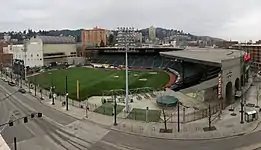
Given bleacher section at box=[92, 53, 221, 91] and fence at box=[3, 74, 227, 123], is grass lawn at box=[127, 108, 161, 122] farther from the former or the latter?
bleacher section at box=[92, 53, 221, 91]

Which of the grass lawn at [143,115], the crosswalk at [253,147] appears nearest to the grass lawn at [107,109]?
the grass lawn at [143,115]

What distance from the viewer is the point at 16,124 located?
43.2 m

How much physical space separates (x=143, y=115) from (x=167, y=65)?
243ft

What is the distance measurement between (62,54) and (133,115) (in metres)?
111

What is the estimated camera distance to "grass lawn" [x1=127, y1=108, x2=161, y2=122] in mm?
44125

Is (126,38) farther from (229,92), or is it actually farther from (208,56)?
(208,56)

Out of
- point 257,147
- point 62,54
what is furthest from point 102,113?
point 62,54

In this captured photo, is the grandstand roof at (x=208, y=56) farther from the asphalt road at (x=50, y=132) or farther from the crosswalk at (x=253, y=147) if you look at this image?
the asphalt road at (x=50, y=132)

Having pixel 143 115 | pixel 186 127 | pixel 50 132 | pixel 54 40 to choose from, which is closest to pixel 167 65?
pixel 54 40

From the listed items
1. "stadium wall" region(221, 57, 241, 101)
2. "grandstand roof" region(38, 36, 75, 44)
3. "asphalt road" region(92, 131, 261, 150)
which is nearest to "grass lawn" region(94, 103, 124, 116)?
"asphalt road" region(92, 131, 261, 150)

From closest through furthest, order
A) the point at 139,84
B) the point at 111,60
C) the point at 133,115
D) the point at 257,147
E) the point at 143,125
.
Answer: the point at 257,147, the point at 143,125, the point at 133,115, the point at 139,84, the point at 111,60

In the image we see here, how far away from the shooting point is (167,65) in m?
118

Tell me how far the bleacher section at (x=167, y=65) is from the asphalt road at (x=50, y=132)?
33.0m

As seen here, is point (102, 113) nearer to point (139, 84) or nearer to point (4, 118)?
point (4, 118)
